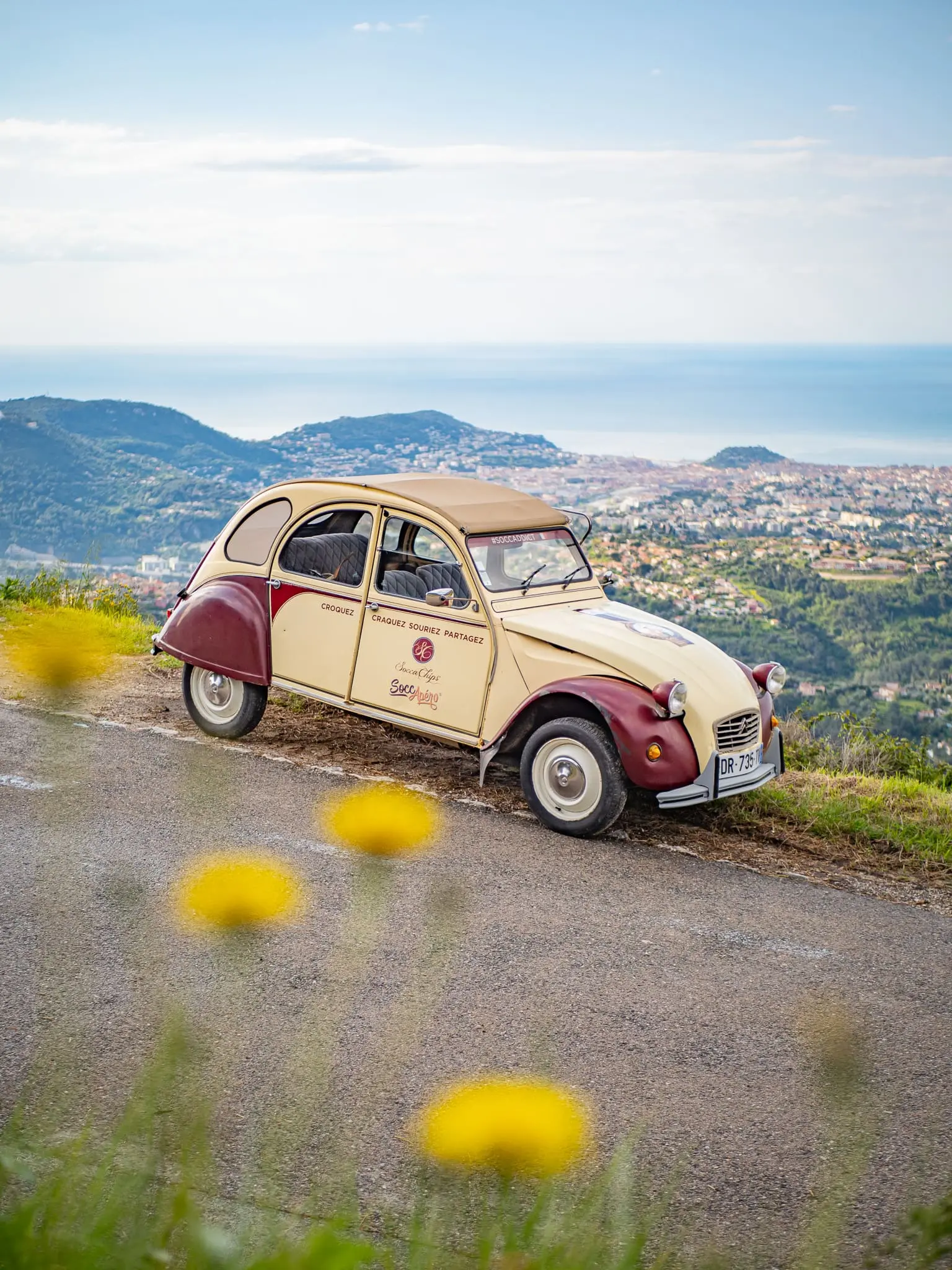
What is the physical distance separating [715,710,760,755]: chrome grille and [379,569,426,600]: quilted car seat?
1.98 metres

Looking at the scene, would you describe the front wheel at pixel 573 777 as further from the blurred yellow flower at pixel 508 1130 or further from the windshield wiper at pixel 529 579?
the blurred yellow flower at pixel 508 1130

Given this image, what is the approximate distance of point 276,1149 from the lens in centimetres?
393

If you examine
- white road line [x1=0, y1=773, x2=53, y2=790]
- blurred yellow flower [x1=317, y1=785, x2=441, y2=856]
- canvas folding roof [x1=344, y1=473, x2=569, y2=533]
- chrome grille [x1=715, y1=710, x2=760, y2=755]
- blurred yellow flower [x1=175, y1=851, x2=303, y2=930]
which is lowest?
white road line [x1=0, y1=773, x2=53, y2=790]

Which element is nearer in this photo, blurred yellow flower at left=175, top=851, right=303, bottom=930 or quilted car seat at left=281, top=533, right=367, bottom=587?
blurred yellow flower at left=175, top=851, right=303, bottom=930

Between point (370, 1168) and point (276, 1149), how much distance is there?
303 millimetres

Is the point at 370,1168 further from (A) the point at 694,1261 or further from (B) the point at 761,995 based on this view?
(B) the point at 761,995

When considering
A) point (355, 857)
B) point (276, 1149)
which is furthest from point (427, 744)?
point (276, 1149)

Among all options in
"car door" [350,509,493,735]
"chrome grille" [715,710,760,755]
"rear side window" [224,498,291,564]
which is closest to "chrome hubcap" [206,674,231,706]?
"rear side window" [224,498,291,564]

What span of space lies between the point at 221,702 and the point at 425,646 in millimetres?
1727

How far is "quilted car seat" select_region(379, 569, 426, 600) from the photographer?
796 cm

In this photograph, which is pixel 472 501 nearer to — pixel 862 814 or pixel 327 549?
pixel 327 549

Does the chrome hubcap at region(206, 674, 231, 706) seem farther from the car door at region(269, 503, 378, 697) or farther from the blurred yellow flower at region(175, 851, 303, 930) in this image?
the blurred yellow flower at region(175, 851, 303, 930)

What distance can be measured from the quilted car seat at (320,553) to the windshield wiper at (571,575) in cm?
127

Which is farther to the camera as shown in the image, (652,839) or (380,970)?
(652,839)
